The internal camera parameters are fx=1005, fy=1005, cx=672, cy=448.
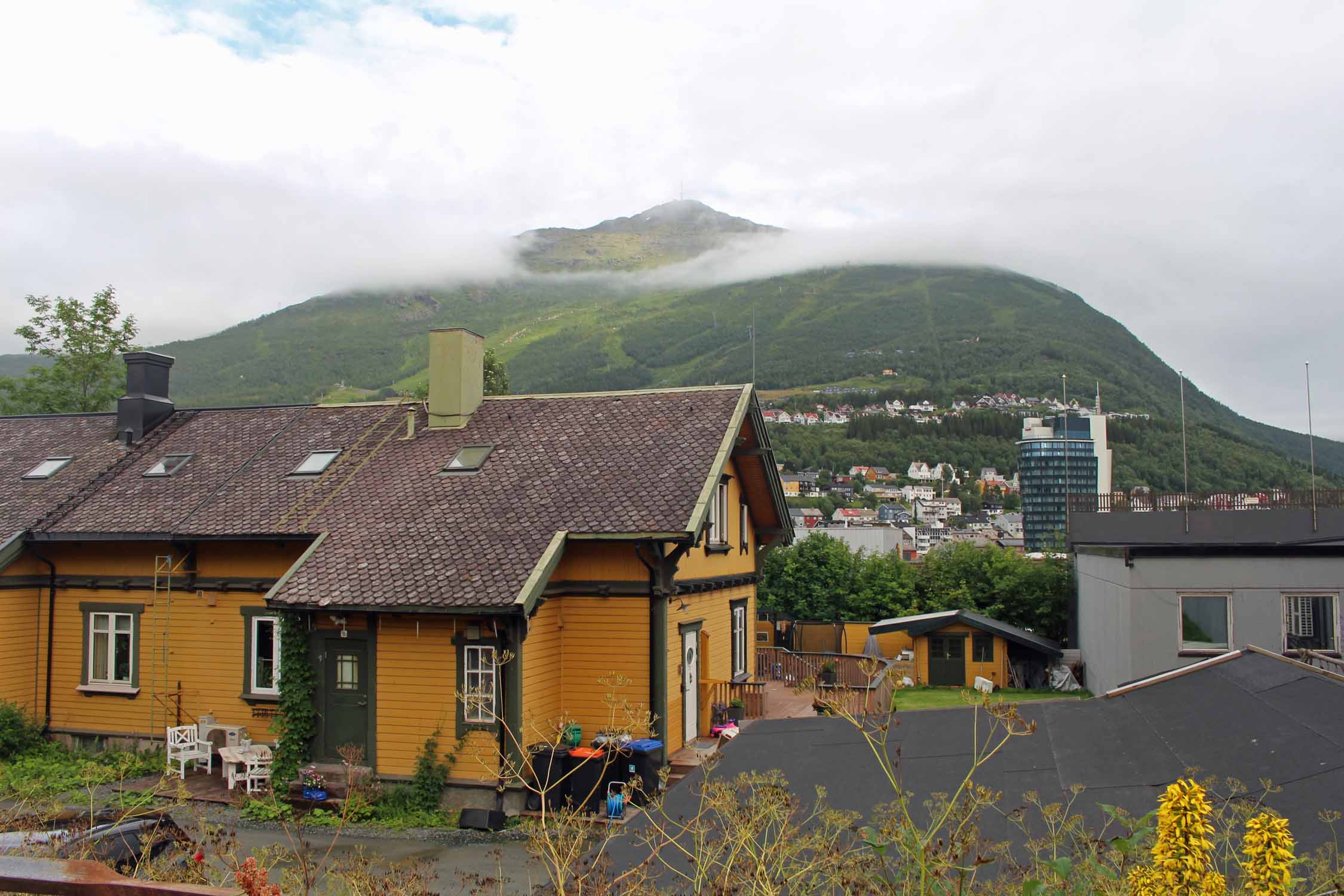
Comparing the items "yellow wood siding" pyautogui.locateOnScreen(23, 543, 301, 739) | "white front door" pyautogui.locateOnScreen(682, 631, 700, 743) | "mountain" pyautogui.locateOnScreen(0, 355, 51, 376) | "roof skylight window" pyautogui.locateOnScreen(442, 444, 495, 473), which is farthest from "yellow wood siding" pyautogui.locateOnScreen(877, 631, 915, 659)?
"mountain" pyautogui.locateOnScreen(0, 355, 51, 376)

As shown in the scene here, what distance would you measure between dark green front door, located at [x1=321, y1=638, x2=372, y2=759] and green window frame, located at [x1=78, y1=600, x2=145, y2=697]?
494 cm

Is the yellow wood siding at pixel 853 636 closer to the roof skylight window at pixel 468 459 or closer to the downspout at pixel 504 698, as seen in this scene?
the roof skylight window at pixel 468 459

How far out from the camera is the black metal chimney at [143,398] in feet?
73.3

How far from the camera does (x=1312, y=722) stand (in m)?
5.63

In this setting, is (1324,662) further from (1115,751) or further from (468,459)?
(468,459)

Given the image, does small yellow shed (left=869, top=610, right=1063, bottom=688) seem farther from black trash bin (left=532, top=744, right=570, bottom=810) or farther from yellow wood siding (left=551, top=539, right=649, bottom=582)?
black trash bin (left=532, top=744, right=570, bottom=810)

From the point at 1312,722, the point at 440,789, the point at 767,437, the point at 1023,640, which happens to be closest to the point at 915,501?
the point at 1023,640

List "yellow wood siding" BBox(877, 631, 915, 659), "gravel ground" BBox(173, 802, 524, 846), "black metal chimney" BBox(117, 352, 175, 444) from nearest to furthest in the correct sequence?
"gravel ground" BBox(173, 802, 524, 846) < "black metal chimney" BBox(117, 352, 175, 444) < "yellow wood siding" BBox(877, 631, 915, 659)

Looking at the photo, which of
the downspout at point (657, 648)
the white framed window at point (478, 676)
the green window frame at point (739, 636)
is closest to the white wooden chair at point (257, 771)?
the white framed window at point (478, 676)

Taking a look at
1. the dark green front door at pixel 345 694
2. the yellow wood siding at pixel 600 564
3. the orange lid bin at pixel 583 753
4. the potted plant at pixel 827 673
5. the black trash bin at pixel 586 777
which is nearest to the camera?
the orange lid bin at pixel 583 753

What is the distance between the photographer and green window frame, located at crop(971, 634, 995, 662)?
29812 mm

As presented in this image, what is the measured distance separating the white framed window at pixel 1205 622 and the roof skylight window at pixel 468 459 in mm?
15840

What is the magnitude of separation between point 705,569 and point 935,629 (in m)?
13.7

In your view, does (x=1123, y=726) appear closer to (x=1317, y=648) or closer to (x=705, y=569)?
(x=705, y=569)
